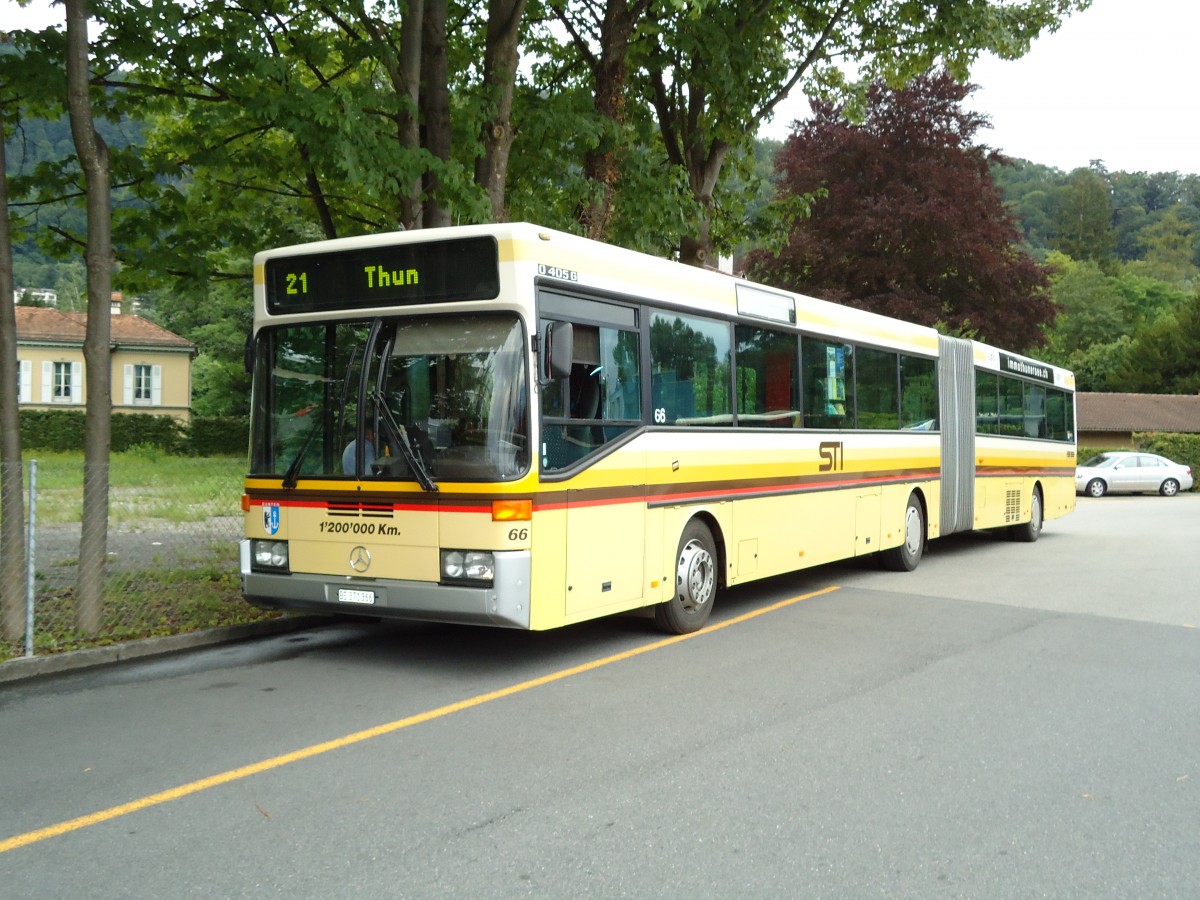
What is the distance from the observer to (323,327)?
8.60 meters

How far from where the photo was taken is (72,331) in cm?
5509

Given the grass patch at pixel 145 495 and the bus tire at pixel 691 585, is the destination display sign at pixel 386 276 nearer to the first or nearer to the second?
the grass patch at pixel 145 495

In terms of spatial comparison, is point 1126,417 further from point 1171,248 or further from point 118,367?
point 1171,248

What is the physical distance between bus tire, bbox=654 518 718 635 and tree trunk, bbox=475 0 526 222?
490 cm

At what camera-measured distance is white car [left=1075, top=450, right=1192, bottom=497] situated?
40000mm

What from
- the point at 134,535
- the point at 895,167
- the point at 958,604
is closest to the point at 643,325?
the point at 958,604

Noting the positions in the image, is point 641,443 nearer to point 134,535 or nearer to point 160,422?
point 134,535

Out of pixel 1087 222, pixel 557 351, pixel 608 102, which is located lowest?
pixel 557 351

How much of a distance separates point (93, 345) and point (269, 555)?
2185mm

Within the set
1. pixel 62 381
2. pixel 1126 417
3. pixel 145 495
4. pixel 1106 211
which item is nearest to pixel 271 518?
pixel 145 495

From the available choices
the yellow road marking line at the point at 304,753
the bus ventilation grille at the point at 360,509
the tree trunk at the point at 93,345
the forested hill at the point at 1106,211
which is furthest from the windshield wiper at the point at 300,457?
the forested hill at the point at 1106,211

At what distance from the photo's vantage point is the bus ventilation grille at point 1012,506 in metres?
18.4

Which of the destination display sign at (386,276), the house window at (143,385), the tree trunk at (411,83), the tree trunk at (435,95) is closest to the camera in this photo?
the destination display sign at (386,276)

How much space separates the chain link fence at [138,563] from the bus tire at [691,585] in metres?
3.68
